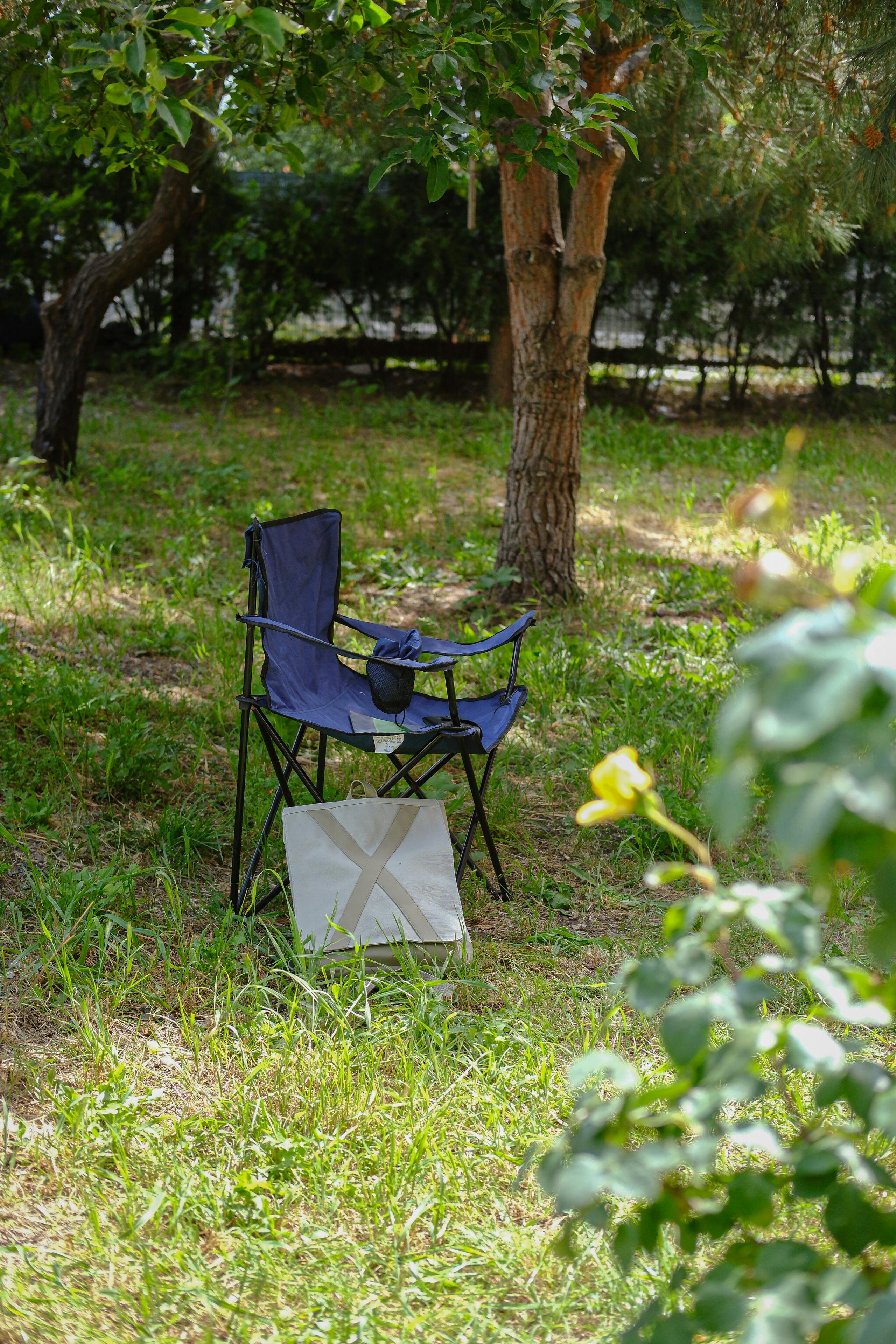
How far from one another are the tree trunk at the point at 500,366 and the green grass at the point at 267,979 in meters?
3.65

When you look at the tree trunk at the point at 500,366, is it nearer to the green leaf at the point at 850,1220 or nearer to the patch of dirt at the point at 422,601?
the patch of dirt at the point at 422,601

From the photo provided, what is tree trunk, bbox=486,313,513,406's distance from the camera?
8836 millimetres

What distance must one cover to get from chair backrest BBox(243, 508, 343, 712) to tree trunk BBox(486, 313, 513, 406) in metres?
6.06

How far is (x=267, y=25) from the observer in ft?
5.12

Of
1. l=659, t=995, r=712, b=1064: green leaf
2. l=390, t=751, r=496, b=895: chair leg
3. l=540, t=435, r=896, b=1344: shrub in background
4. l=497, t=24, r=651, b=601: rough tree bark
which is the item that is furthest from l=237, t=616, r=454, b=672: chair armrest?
l=497, t=24, r=651, b=601: rough tree bark

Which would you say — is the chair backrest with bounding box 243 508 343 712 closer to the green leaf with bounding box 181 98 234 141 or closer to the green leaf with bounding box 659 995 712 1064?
the green leaf with bounding box 181 98 234 141

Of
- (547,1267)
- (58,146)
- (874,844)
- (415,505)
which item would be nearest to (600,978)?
(547,1267)

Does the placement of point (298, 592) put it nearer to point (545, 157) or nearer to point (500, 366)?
point (545, 157)

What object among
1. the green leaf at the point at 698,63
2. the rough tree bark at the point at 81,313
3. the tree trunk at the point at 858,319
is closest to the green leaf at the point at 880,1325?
the green leaf at the point at 698,63

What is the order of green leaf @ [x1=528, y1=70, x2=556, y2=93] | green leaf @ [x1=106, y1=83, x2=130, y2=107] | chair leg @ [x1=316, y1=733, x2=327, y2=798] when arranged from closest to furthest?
green leaf @ [x1=106, y1=83, x2=130, y2=107], green leaf @ [x1=528, y1=70, x2=556, y2=93], chair leg @ [x1=316, y1=733, x2=327, y2=798]

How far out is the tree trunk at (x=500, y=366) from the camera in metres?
8.84

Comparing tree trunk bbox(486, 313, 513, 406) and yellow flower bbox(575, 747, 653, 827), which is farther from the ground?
tree trunk bbox(486, 313, 513, 406)

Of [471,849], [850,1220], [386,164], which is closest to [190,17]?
[386,164]

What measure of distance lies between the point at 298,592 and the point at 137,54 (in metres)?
1.60
